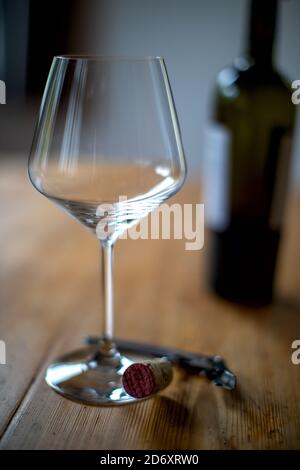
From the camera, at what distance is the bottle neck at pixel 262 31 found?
743 millimetres

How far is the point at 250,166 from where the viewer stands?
790 mm

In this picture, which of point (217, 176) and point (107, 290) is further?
point (217, 176)

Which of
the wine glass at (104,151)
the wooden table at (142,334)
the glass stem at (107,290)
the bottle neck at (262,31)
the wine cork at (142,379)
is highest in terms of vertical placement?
the bottle neck at (262,31)

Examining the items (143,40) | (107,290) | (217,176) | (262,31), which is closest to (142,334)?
(107,290)

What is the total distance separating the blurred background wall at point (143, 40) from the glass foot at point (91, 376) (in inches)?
62.9

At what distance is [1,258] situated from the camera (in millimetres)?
899

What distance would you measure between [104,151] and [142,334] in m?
0.25

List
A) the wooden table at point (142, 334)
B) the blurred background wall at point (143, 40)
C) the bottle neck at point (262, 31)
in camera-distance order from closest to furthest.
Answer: the wooden table at point (142, 334)
the bottle neck at point (262, 31)
the blurred background wall at point (143, 40)

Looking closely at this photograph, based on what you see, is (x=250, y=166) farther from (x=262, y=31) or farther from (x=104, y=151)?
(x=104, y=151)

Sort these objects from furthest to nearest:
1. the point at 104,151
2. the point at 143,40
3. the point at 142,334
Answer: the point at 143,40, the point at 142,334, the point at 104,151

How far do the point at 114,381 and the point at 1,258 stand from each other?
0.39 m

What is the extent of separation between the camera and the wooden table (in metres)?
0.50

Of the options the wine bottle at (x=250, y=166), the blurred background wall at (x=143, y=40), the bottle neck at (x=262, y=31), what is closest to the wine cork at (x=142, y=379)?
the wine bottle at (x=250, y=166)

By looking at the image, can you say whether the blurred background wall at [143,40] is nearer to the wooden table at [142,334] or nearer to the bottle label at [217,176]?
the wooden table at [142,334]
